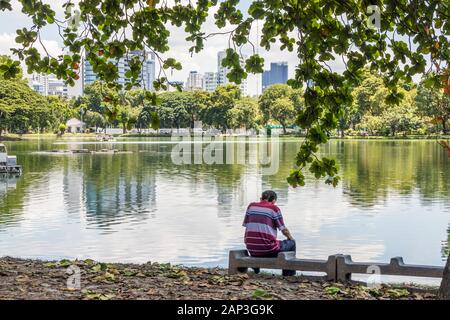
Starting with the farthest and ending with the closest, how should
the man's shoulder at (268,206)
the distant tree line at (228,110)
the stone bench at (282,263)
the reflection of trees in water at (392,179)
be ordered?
the distant tree line at (228,110) < the reflection of trees in water at (392,179) < the man's shoulder at (268,206) < the stone bench at (282,263)

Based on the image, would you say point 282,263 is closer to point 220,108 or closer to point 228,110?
point 228,110

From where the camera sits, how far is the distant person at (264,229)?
9.02m

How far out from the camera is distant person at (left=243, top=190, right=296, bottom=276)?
9.02m

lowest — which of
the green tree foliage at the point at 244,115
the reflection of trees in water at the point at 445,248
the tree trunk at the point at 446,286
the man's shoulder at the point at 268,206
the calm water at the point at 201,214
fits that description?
the reflection of trees in water at the point at 445,248

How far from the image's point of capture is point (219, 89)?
411ft

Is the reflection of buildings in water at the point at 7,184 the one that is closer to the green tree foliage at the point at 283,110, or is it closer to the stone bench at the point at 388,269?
the stone bench at the point at 388,269

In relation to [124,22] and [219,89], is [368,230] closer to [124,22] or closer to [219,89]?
[124,22]

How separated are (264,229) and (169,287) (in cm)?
190

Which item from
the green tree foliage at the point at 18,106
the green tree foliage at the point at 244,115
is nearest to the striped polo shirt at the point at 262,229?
the green tree foliage at the point at 18,106

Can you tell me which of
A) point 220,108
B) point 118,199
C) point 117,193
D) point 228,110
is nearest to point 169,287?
point 118,199

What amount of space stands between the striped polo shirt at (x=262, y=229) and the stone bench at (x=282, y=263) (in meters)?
0.20

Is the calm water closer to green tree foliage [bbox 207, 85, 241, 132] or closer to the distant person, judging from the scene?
the distant person

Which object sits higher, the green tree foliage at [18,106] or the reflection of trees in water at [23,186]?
the green tree foliage at [18,106]
